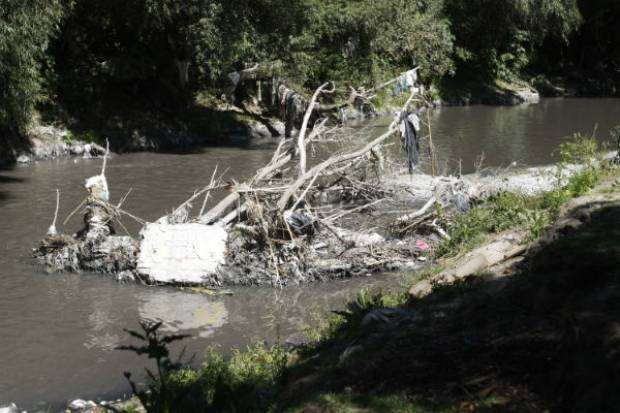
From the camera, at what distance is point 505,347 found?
17.3ft

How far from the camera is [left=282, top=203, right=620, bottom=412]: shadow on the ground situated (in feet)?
15.1

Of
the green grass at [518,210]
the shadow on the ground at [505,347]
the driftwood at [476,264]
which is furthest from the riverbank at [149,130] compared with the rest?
the shadow on the ground at [505,347]

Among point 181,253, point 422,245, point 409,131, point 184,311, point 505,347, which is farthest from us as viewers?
point 409,131

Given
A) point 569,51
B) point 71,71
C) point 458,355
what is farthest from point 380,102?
point 458,355

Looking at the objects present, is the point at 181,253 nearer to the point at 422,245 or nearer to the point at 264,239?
the point at 264,239

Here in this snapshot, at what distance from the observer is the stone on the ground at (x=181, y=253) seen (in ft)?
38.0

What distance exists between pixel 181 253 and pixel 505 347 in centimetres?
726

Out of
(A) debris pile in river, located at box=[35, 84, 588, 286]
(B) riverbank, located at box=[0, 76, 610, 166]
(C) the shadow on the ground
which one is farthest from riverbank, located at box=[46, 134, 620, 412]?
(B) riverbank, located at box=[0, 76, 610, 166]

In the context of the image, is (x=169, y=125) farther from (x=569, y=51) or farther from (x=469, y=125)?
(x=569, y=51)

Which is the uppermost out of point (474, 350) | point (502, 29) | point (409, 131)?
point (502, 29)

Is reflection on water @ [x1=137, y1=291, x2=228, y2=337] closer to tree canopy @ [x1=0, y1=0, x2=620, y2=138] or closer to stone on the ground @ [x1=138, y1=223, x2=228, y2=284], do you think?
stone on the ground @ [x1=138, y1=223, x2=228, y2=284]

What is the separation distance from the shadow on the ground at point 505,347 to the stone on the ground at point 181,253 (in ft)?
15.3

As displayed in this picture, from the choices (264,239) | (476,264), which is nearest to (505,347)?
(476,264)

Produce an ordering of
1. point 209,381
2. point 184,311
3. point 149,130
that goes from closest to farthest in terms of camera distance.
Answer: point 209,381 → point 184,311 → point 149,130
